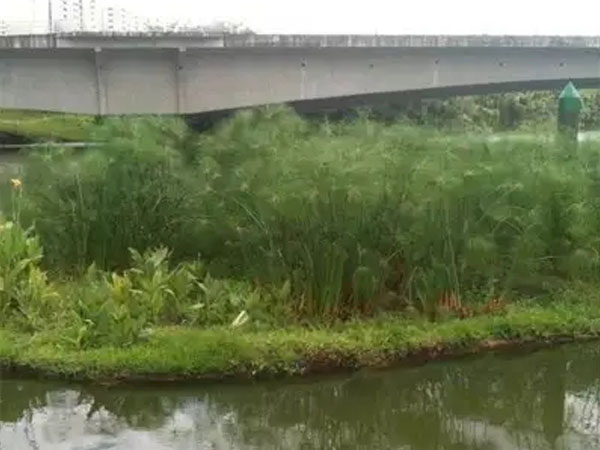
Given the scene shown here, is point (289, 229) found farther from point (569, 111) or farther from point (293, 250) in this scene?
point (569, 111)

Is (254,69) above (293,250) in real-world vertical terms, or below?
above

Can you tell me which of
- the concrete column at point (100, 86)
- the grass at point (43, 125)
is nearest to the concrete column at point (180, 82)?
the concrete column at point (100, 86)

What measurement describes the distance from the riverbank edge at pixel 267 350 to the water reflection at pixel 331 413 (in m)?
0.13

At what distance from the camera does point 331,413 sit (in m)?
6.95

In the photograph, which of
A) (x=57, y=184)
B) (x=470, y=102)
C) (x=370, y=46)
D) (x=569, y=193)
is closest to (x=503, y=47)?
(x=370, y=46)

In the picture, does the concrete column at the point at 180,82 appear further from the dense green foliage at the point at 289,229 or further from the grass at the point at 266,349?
the grass at the point at 266,349

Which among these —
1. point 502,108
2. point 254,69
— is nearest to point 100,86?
point 254,69

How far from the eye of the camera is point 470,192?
844 centimetres

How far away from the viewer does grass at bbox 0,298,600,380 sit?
7277 millimetres

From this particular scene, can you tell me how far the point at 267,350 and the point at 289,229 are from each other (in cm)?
132

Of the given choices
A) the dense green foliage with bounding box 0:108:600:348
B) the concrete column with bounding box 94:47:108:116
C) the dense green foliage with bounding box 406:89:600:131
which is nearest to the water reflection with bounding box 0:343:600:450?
the dense green foliage with bounding box 0:108:600:348

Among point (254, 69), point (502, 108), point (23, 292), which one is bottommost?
point (23, 292)

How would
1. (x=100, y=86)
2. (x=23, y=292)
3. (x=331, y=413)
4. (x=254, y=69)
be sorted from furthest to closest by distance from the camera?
(x=254, y=69), (x=100, y=86), (x=23, y=292), (x=331, y=413)

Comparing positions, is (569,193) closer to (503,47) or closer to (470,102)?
(503,47)
